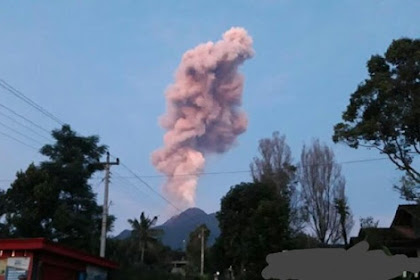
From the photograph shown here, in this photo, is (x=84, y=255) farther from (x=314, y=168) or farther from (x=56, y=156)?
(x=314, y=168)

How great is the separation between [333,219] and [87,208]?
1968cm

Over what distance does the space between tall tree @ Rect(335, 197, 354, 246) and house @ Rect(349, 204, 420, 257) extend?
906 cm

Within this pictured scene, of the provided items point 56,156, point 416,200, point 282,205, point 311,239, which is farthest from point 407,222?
point 56,156

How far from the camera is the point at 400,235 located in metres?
29.2

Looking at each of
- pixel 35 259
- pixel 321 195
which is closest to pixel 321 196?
pixel 321 195

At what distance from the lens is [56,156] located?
101ft

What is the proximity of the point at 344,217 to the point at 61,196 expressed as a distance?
21100mm

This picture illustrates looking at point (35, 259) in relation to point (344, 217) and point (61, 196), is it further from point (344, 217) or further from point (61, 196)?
point (344, 217)

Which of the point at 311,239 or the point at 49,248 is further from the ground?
the point at 311,239

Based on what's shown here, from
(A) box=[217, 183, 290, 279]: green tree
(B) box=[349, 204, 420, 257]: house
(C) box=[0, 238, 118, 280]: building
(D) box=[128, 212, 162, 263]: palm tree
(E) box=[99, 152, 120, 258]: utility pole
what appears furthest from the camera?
(D) box=[128, 212, 162, 263]: palm tree

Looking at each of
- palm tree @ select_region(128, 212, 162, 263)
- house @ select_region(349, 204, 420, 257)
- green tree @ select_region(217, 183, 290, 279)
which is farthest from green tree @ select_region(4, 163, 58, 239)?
palm tree @ select_region(128, 212, 162, 263)

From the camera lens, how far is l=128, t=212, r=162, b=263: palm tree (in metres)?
68.2

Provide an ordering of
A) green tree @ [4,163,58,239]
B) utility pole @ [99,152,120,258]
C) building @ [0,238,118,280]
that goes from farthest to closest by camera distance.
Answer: green tree @ [4,163,58,239] < utility pole @ [99,152,120,258] < building @ [0,238,118,280]

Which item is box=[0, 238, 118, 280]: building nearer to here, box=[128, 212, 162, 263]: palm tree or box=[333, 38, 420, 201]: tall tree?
box=[333, 38, 420, 201]: tall tree
